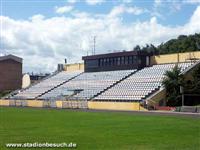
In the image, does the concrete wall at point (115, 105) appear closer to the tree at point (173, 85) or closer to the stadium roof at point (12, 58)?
the tree at point (173, 85)

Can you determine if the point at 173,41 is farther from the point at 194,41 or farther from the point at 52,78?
the point at 52,78

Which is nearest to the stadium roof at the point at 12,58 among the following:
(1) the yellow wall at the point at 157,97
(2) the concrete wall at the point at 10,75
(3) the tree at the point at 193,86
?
(2) the concrete wall at the point at 10,75

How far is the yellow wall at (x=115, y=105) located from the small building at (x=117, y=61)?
13647 mm

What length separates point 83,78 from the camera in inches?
3492

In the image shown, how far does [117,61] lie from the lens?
84.4m

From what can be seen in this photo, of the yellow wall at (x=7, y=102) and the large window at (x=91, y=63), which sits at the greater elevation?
the large window at (x=91, y=63)

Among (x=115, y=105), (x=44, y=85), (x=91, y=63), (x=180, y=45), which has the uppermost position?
(x=180, y=45)

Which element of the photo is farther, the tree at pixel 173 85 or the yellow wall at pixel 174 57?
the yellow wall at pixel 174 57

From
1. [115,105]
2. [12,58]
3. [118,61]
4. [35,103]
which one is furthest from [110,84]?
[12,58]

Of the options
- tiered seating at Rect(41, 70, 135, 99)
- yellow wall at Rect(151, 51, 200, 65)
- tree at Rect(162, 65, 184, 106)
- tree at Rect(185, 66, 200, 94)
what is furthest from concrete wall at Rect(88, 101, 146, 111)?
yellow wall at Rect(151, 51, 200, 65)

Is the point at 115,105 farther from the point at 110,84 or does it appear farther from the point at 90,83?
the point at 90,83

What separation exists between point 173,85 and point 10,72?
206 ft

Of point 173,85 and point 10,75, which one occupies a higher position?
point 10,75

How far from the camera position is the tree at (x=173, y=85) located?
62.3 m
